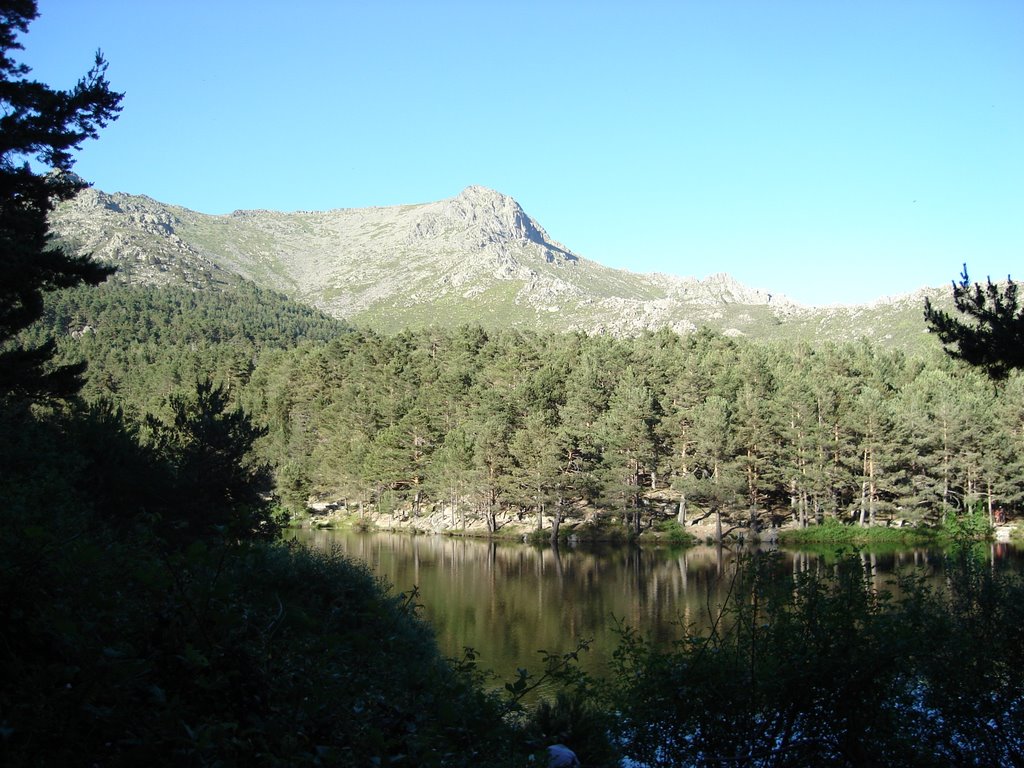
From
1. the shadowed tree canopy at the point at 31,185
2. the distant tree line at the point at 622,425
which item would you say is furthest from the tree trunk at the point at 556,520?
the shadowed tree canopy at the point at 31,185

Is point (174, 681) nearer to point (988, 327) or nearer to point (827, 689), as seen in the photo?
point (827, 689)

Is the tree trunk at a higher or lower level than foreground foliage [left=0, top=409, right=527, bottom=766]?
lower

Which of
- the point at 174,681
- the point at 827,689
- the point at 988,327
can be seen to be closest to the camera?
the point at 174,681

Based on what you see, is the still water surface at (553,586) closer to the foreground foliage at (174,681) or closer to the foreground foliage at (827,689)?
the foreground foliage at (827,689)

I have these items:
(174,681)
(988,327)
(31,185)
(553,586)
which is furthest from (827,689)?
(553,586)

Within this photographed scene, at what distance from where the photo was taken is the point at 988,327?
37.0 feet

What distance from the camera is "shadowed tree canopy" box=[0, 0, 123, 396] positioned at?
13531 mm

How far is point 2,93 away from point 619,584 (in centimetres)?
3274

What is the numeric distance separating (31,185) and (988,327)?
16711 millimetres

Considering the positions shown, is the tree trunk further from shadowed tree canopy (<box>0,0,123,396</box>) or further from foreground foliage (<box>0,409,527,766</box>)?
foreground foliage (<box>0,409,527,766</box>)

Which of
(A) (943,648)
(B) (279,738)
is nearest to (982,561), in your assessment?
(A) (943,648)

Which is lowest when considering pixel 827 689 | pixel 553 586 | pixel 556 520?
pixel 553 586

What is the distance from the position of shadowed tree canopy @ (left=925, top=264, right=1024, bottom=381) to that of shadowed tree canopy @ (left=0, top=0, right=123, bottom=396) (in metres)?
14.3

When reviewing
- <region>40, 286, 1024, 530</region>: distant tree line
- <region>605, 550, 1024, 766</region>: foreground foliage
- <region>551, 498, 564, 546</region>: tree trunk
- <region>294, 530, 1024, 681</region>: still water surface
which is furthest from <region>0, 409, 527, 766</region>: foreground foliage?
<region>551, 498, 564, 546</region>: tree trunk
